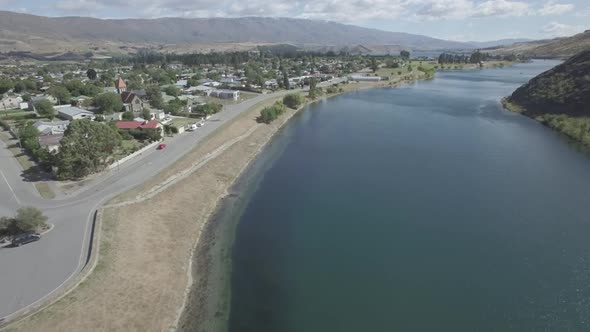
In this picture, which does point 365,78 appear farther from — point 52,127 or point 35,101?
point 52,127

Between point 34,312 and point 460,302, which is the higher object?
point 34,312

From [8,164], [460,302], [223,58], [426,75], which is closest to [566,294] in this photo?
[460,302]

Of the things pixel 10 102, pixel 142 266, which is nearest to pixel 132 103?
pixel 10 102

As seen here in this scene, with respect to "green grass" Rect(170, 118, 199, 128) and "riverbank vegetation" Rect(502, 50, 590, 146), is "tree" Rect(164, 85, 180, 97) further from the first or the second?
"riverbank vegetation" Rect(502, 50, 590, 146)

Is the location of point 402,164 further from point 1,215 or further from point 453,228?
point 1,215

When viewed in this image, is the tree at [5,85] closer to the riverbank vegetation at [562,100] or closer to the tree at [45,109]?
the tree at [45,109]
